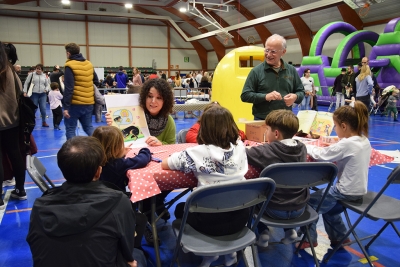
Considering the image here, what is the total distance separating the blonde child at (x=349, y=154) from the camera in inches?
92.2

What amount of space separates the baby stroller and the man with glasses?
9.09 metres

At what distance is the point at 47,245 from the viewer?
50.9 inches

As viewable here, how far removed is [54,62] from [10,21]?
11.9ft

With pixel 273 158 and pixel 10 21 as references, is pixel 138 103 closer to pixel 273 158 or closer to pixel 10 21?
pixel 273 158

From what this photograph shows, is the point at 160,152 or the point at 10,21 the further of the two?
the point at 10,21

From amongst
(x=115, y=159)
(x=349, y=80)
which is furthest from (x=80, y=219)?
(x=349, y=80)

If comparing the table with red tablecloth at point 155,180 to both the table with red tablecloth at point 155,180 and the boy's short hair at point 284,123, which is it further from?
the boy's short hair at point 284,123

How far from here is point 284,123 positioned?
2.21 meters

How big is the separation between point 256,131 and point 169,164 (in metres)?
1.15

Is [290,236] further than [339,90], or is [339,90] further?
[339,90]

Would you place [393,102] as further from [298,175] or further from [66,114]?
[298,175]

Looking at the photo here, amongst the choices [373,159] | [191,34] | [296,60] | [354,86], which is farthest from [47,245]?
[191,34]

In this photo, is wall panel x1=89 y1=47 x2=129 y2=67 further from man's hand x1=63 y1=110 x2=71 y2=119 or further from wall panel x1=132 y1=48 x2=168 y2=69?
man's hand x1=63 y1=110 x2=71 y2=119

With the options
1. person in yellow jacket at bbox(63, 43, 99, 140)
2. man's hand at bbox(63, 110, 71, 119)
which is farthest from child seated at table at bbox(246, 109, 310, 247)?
man's hand at bbox(63, 110, 71, 119)
